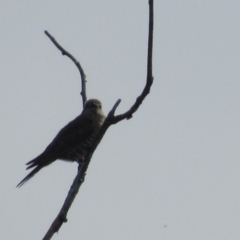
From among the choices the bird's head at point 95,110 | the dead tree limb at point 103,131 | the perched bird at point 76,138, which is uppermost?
the bird's head at point 95,110

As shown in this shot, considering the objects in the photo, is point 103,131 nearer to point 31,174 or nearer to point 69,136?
point 31,174

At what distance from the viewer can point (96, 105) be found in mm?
10734

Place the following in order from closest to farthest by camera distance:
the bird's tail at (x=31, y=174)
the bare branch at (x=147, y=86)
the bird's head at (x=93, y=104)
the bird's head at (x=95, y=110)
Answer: the bare branch at (x=147, y=86), the bird's tail at (x=31, y=174), the bird's head at (x=95, y=110), the bird's head at (x=93, y=104)

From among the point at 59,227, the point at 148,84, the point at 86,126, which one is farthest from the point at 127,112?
the point at 86,126

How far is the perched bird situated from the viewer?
374 inches

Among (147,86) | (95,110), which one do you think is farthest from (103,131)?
(95,110)

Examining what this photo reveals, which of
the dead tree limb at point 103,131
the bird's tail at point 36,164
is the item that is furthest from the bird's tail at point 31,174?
the dead tree limb at point 103,131

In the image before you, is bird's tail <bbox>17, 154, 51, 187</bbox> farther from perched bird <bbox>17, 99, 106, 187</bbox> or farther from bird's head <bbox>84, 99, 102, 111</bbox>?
bird's head <bbox>84, 99, 102, 111</bbox>

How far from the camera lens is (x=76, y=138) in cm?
992

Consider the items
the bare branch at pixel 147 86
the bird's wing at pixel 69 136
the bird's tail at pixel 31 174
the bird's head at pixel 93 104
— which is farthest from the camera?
the bird's head at pixel 93 104

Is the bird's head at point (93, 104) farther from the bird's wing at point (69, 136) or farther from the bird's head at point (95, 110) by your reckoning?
the bird's wing at point (69, 136)

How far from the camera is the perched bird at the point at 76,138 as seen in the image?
9.50m

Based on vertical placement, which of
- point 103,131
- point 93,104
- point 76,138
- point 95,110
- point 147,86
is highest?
point 93,104

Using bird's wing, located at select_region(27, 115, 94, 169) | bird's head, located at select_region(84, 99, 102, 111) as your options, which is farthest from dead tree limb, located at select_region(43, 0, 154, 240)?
bird's head, located at select_region(84, 99, 102, 111)
